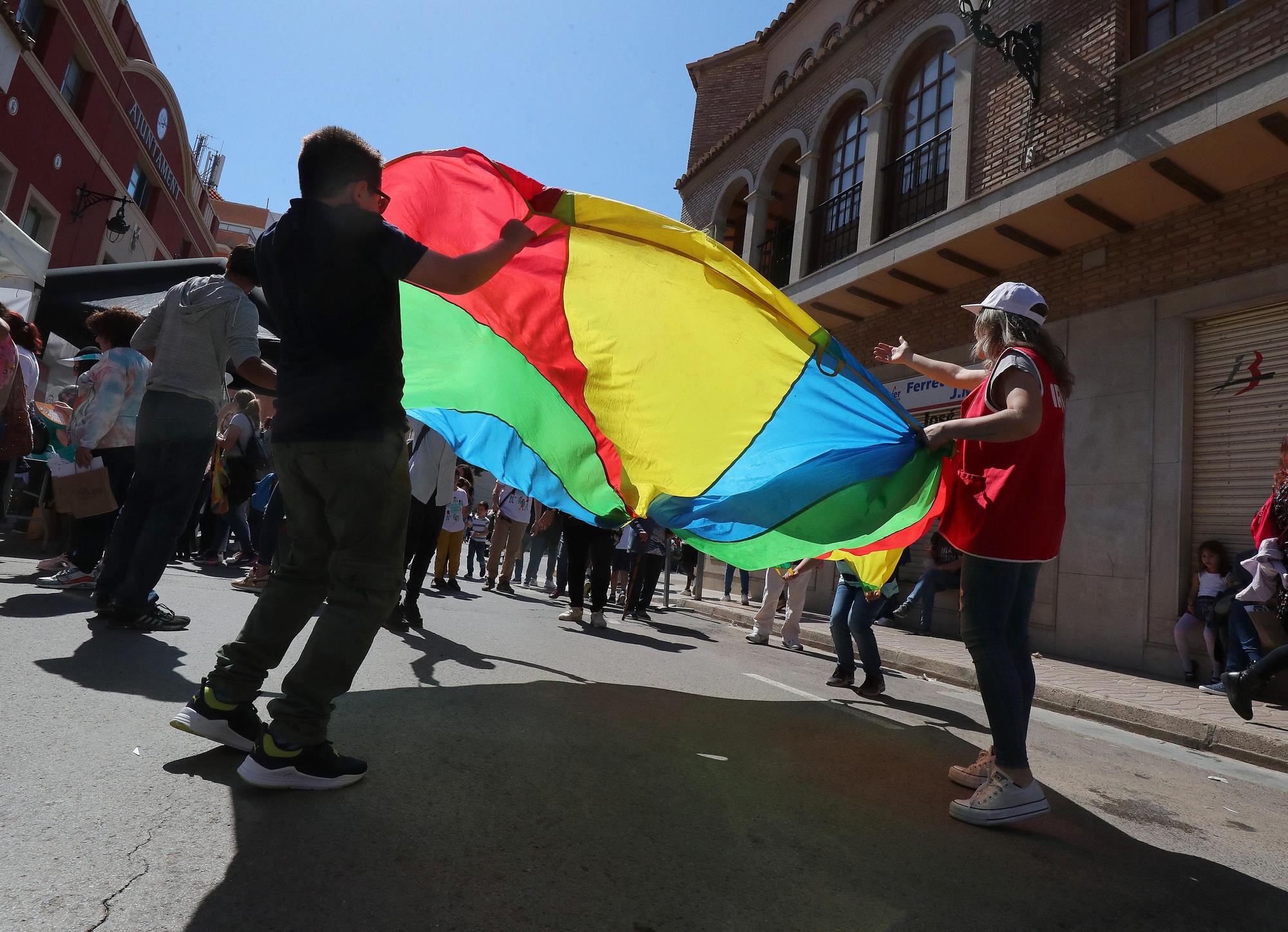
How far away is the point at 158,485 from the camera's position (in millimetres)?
4336

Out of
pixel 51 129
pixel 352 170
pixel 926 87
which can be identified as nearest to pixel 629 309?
pixel 352 170

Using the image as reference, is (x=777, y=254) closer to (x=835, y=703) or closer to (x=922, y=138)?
(x=922, y=138)

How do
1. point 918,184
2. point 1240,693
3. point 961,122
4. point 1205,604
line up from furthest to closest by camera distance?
point 918,184
point 961,122
point 1205,604
point 1240,693

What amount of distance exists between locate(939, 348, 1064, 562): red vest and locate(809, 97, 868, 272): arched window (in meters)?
12.4

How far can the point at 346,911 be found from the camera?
1.71 m

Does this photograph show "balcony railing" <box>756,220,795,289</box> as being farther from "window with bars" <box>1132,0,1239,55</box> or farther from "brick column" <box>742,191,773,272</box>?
"window with bars" <box>1132,0,1239,55</box>

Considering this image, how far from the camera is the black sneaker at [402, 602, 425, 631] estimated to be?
242 inches

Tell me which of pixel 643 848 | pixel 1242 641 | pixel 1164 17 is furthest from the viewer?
pixel 1164 17

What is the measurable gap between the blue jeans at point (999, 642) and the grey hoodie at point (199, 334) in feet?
12.2

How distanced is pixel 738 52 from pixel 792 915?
2200 centimetres

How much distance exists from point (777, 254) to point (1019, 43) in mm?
7157

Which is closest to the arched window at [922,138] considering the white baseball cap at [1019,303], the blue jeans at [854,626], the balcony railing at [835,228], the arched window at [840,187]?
the arched window at [840,187]

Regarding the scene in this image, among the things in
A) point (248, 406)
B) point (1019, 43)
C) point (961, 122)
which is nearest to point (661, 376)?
point (248, 406)

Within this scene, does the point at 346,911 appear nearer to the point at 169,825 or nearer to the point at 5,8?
the point at 169,825
